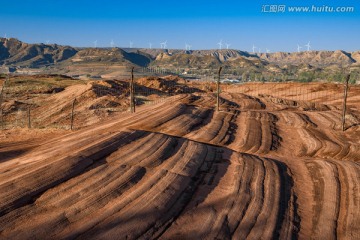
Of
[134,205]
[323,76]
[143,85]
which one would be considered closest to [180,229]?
[134,205]

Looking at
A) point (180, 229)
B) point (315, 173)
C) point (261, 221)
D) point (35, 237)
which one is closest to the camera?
point (35, 237)

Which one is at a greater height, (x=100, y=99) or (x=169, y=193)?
(x=169, y=193)

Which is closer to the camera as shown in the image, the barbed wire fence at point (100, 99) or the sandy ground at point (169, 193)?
the sandy ground at point (169, 193)

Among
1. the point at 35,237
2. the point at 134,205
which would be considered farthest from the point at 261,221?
the point at 35,237

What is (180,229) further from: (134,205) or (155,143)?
(155,143)

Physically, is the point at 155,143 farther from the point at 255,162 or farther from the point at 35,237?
the point at 35,237

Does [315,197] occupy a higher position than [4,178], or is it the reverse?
[4,178]

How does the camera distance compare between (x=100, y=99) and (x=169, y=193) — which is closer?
(x=169, y=193)

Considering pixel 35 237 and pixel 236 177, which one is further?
pixel 236 177

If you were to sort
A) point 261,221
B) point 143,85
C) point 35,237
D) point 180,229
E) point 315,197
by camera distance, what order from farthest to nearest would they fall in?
point 143,85 → point 315,197 → point 261,221 → point 180,229 → point 35,237

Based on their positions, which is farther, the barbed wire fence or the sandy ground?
the barbed wire fence
